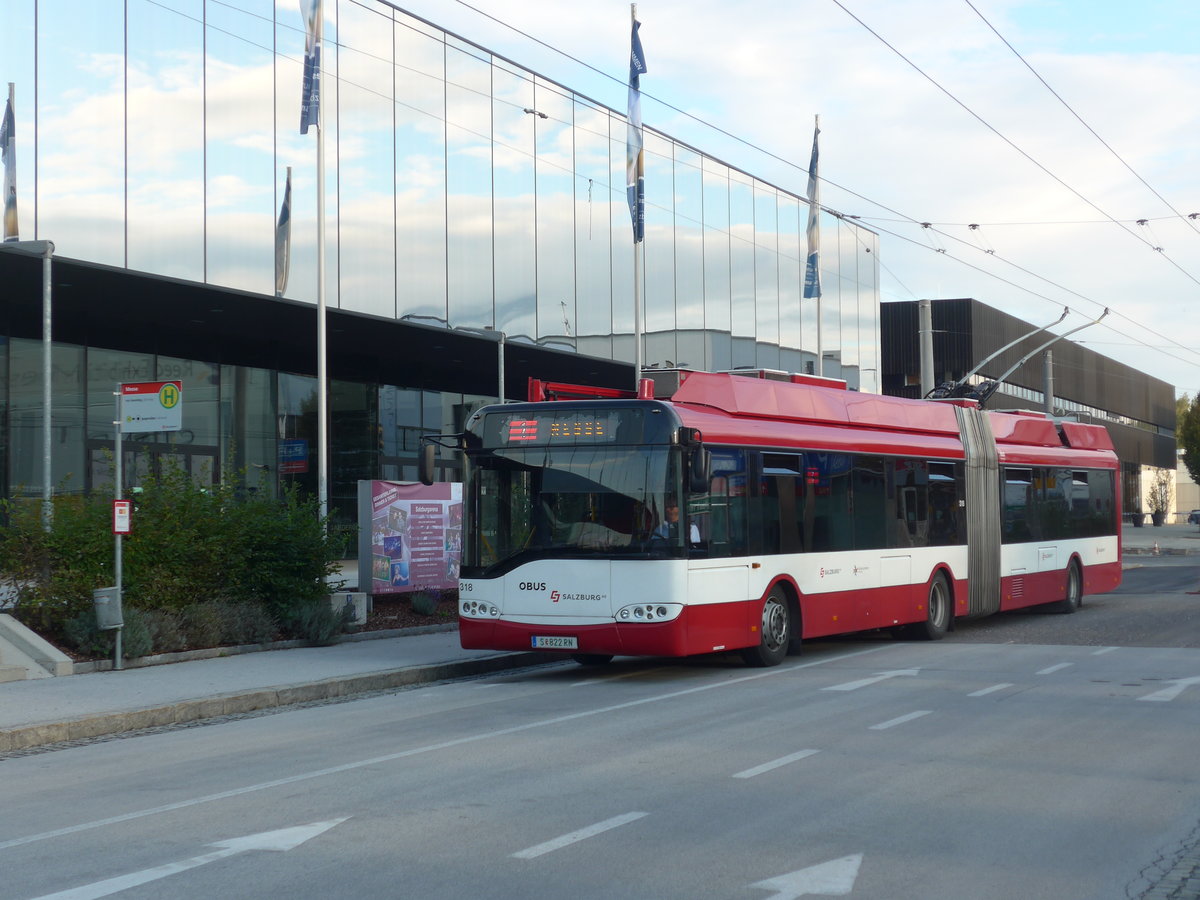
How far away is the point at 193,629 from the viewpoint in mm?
16391

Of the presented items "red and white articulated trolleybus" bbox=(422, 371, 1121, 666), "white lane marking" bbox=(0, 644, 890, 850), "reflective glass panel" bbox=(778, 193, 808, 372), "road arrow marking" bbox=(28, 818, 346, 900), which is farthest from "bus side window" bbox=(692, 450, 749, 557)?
"reflective glass panel" bbox=(778, 193, 808, 372)

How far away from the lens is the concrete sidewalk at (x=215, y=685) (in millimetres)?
11648

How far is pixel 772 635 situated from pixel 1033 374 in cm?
6578

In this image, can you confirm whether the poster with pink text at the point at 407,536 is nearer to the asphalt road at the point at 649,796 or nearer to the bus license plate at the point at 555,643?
the bus license plate at the point at 555,643

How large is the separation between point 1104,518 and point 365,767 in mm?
19678

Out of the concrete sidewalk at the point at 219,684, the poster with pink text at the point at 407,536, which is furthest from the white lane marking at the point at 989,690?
the poster with pink text at the point at 407,536

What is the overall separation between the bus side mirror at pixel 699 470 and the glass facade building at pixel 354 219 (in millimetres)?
7262

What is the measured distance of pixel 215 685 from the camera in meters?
13.8

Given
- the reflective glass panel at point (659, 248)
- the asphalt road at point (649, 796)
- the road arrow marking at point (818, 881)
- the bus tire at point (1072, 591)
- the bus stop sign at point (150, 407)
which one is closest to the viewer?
the road arrow marking at point (818, 881)

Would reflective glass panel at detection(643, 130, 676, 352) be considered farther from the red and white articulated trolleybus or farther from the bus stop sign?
the bus stop sign

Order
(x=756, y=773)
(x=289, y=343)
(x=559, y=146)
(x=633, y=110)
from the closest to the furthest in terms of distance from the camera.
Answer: (x=756, y=773) < (x=633, y=110) < (x=289, y=343) < (x=559, y=146)

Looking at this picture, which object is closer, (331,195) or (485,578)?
(485,578)

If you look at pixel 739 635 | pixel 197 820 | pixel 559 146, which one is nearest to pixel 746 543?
pixel 739 635

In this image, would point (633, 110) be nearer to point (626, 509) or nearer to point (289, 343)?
point (289, 343)
